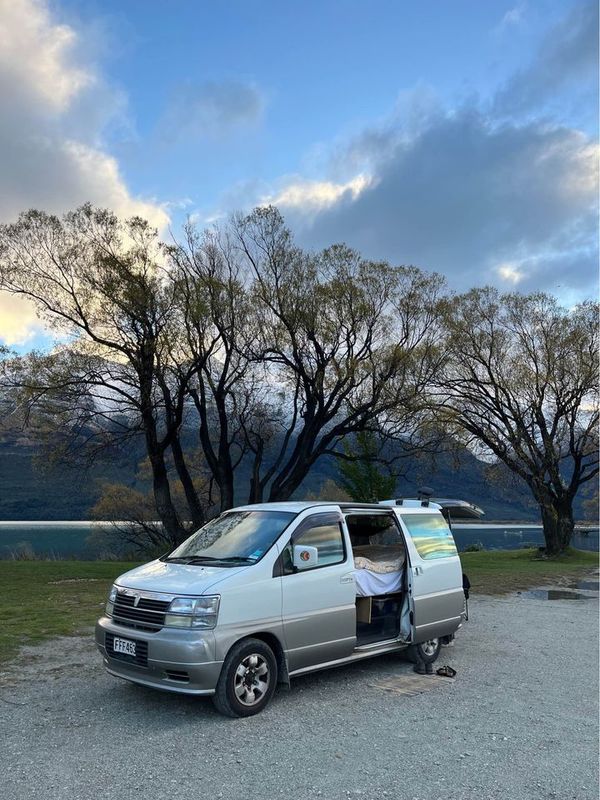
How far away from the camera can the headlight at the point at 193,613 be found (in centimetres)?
578

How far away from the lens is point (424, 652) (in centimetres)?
813

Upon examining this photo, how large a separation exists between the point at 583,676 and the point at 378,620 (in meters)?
2.75

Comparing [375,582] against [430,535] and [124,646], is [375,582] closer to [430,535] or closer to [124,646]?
[430,535]

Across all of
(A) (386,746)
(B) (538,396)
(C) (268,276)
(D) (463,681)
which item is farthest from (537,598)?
(B) (538,396)

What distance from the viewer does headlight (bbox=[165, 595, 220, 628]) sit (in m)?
5.78

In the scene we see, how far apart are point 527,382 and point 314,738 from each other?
2586 cm

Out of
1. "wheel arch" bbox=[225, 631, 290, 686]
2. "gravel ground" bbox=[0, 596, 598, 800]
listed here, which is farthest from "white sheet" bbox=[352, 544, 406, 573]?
"wheel arch" bbox=[225, 631, 290, 686]

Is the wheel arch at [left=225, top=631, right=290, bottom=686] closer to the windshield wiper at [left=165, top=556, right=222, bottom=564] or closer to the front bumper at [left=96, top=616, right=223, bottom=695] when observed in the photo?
the front bumper at [left=96, top=616, right=223, bottom=695]

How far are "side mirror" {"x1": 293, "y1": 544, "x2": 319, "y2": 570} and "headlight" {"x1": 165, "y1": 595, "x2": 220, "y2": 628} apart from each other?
1098 millimetres

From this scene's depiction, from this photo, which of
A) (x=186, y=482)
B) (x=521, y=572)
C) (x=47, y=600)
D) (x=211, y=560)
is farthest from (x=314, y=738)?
(x=521, y=572)

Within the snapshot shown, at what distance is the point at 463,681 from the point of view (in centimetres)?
758

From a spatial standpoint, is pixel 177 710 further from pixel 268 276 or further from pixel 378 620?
pixel 268 276

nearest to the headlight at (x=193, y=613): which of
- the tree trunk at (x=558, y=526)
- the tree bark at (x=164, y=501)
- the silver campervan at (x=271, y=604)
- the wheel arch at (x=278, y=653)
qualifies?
the silver campervan at (x=271, y=604)

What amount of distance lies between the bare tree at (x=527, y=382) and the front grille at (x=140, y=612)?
23.3 meters
